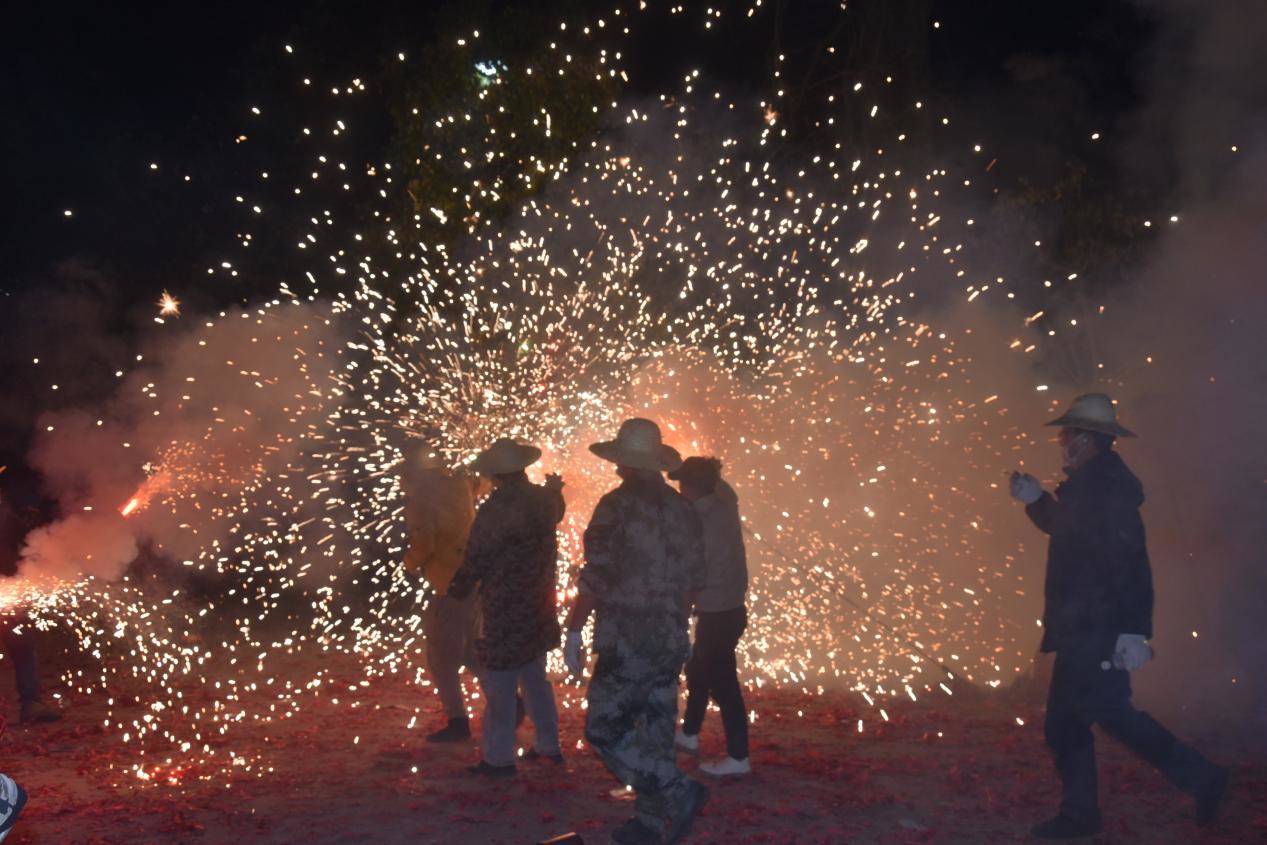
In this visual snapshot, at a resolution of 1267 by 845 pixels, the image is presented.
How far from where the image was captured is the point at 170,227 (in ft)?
47.6

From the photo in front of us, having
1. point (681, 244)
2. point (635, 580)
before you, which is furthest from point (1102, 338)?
point (635, 580)

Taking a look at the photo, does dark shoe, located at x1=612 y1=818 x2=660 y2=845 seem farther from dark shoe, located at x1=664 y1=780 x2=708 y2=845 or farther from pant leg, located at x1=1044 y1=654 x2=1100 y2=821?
pant leg, located at x1=1044 y1=654 x2=1100 y2=821

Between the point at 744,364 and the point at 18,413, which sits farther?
the point at 18,413

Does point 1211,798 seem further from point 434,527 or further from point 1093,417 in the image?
point 434,527

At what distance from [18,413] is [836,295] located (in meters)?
8.73

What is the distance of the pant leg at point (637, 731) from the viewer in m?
5.68

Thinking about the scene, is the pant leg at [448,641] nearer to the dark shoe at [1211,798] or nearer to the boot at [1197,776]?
the boot at [1197,776]

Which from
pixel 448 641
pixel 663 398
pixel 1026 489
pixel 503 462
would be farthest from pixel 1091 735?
pixel 663 398

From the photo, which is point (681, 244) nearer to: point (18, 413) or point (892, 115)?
point (892, 115)

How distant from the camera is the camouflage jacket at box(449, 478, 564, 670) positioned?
679 cm

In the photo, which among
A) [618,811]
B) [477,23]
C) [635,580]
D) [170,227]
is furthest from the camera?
[170,227]

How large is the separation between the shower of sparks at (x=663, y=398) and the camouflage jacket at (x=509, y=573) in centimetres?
246

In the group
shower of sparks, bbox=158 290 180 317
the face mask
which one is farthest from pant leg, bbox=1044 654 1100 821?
shower of sparks, bbox=158 290 180 317

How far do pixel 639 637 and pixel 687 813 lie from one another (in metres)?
0.85
